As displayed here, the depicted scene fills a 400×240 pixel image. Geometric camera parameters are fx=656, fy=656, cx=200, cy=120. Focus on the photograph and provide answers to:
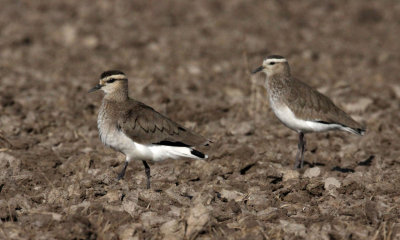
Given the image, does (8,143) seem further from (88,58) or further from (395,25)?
(395,25)

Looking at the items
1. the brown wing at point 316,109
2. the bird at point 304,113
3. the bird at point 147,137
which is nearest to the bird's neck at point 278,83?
the bird at point 304,113

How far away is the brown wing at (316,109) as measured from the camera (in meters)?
10.8

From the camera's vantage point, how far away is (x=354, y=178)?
30.9 ft

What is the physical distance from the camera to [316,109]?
10.9m

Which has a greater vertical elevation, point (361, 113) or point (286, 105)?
point (286, 105)

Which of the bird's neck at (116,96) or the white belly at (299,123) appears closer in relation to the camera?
the bird's neck at (116,96)

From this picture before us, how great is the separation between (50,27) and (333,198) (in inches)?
531

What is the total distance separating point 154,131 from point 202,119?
13.3ft

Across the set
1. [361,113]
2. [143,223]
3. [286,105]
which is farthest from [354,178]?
[361,113]

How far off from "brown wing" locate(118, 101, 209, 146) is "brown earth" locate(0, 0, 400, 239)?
0.65 metres

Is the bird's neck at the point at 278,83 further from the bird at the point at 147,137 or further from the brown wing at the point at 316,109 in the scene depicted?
the bird at the point at 147,137

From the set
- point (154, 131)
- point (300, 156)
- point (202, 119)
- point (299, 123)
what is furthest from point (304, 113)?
point (154, 131)

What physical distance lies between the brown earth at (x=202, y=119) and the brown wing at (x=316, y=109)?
74 centimetres

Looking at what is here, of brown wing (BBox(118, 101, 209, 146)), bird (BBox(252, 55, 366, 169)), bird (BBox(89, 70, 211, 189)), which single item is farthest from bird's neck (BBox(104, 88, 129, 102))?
bird (BBox(252, 55, 366, 169))
